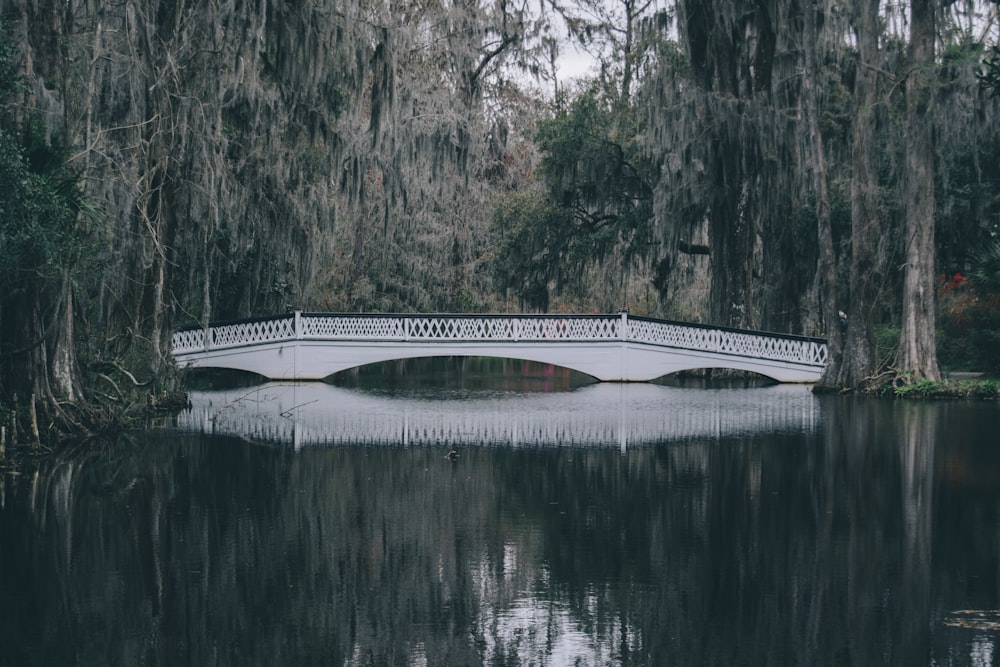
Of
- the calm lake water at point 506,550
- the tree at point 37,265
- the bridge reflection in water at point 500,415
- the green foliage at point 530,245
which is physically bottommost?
the calm lake water at point 506,550

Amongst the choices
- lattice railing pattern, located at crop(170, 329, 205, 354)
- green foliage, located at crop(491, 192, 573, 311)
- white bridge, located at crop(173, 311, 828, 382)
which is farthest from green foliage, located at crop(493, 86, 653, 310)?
lattice railing pattern, located at crop(170, 329, 205, 354)

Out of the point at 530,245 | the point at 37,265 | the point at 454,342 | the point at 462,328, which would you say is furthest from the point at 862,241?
the point at 37,265

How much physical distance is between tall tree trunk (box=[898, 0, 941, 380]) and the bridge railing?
213 inches

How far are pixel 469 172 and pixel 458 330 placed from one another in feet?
28.1

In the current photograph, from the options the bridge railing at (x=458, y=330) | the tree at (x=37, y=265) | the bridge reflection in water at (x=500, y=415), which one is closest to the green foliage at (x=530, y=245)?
the bridge railing at (x=458, y=330)

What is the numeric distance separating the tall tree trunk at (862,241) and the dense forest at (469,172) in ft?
0.21

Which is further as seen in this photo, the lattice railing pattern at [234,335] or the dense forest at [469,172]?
the lattice railing pattern at [234,335]

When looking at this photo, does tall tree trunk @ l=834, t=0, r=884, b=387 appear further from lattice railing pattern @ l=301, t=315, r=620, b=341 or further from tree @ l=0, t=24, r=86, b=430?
tree @ l=0, t=24, r=86, b=430

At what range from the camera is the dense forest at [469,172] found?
16.3 metres

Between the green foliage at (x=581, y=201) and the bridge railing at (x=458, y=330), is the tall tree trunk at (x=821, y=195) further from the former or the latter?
Result: the green foliage at (x=581, y=201)

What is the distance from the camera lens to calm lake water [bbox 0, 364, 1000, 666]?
654 centimetres

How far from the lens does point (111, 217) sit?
17.5m

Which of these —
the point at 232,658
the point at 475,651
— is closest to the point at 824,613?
the point at 475,651

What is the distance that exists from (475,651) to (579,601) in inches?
48.8
